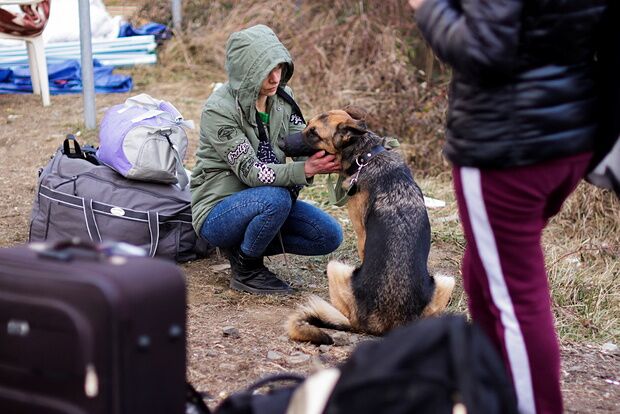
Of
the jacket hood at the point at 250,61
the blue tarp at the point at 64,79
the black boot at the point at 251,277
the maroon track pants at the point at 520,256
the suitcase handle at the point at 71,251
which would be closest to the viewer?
the suitcase handle at the point at 71,251

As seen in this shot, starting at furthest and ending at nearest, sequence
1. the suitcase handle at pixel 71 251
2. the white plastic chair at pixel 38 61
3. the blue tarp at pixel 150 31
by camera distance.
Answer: the blue tarp at pixel 150 31, the white plastic chair at pixel 38 61, the suitcase handle at pixel 71 251

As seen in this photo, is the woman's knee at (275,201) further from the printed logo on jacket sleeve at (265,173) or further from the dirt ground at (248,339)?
the dirt ground at (248,339)

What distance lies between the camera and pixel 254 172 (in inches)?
173

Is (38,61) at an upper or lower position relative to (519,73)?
lower

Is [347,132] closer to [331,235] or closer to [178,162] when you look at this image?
[331,235]

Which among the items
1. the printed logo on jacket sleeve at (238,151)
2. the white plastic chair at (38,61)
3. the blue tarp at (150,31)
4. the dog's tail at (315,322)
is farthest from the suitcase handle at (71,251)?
the blue tarp at (150,31)

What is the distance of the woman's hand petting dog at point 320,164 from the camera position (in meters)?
4.41

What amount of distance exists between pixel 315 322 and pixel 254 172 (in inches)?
33.3

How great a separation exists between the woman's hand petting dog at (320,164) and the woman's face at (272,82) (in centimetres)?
41

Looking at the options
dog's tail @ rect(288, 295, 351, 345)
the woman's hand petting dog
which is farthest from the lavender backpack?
dog's tail @ rect(288, 295, 351, 345)

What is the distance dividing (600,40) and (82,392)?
1728mm

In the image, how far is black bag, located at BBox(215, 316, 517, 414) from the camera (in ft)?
6.15

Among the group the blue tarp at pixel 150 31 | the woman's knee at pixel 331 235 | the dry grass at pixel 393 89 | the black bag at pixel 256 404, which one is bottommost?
the blue tarp at pixel 150 31

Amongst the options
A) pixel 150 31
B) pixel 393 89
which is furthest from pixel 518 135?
pixel 150 31
